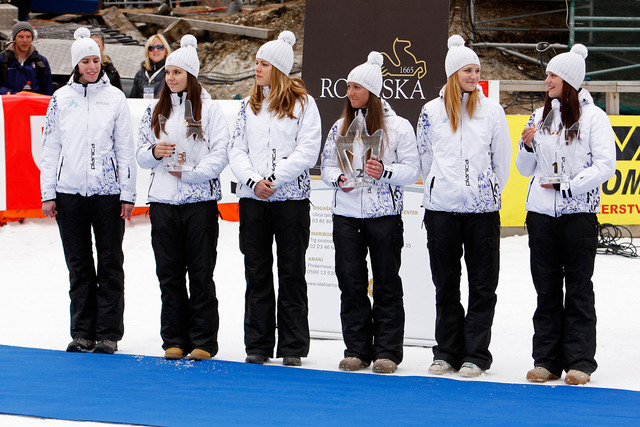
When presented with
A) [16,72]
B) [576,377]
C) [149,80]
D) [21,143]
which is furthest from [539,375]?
[16,72]

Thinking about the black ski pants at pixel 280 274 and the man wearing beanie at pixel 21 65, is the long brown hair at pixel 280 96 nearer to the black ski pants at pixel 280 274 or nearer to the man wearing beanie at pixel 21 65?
A: the black ski pants at pixel 280 274

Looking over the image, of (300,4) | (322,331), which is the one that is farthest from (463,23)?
(322,331)

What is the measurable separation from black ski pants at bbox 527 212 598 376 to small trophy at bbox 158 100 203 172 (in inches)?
84.2

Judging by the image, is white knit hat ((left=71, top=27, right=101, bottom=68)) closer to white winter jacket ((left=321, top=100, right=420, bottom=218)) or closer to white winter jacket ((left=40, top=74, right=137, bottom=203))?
white winter jacket ((left=40, top=74, right=137, bottom=203))

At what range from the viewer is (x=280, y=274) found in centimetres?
588

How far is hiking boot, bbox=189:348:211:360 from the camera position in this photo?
581cm

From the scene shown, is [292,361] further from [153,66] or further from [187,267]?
[153,66]

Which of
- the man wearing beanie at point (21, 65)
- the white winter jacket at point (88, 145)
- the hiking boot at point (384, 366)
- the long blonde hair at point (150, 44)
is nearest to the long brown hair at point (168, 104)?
the white winter jacket at point (88, 145)

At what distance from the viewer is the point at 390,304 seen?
18.9 feet

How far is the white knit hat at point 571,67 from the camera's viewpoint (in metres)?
5.45

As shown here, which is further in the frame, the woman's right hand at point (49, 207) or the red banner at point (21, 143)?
the red banner at point (21, 143)

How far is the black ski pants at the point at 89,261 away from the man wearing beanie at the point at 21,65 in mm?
5412

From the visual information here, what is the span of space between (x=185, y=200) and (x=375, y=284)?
1.31 m

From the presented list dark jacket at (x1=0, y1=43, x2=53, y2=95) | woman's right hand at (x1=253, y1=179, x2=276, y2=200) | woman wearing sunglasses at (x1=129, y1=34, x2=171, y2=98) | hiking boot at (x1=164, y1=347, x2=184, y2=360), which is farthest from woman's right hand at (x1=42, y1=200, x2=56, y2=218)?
dark jacket at (x1=0, y1=43, x2=53, y2=95)
